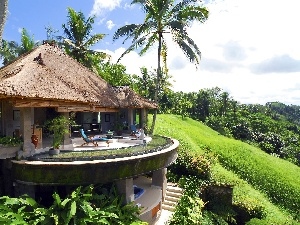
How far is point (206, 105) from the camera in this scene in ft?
239

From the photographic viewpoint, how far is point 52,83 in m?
15.5

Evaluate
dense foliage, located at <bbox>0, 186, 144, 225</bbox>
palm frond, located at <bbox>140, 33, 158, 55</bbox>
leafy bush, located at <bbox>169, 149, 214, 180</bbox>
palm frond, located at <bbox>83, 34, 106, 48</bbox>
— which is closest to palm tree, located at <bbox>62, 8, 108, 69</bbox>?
palm frond, located at <bbox>83, 34, 106, 48</bbox>

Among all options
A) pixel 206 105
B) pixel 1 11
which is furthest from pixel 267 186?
pixel 206 105

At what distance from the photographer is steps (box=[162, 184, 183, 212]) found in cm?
2018

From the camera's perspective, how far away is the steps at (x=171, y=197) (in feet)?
66.2

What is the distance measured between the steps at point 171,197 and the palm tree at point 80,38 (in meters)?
18.5

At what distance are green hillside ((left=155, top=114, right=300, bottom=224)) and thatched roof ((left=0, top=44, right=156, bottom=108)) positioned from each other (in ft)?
36.6

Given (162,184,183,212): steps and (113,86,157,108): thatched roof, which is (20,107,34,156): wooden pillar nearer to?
(113,86,157,108): thatched roof

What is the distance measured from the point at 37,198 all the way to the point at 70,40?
905 inches

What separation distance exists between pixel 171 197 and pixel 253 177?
520 inches

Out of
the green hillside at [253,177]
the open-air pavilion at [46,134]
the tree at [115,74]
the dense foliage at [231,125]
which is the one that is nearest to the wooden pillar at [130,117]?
the open-air pavilion at [46,134]

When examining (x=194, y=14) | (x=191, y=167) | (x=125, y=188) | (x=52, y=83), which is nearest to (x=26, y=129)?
(x=52, y=83)

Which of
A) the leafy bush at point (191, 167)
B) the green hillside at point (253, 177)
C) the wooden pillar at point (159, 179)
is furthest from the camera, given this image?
the green hillside at point (253, 177)

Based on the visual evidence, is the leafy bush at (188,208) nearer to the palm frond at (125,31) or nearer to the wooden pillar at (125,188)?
the wooden pillar at (125,188)
